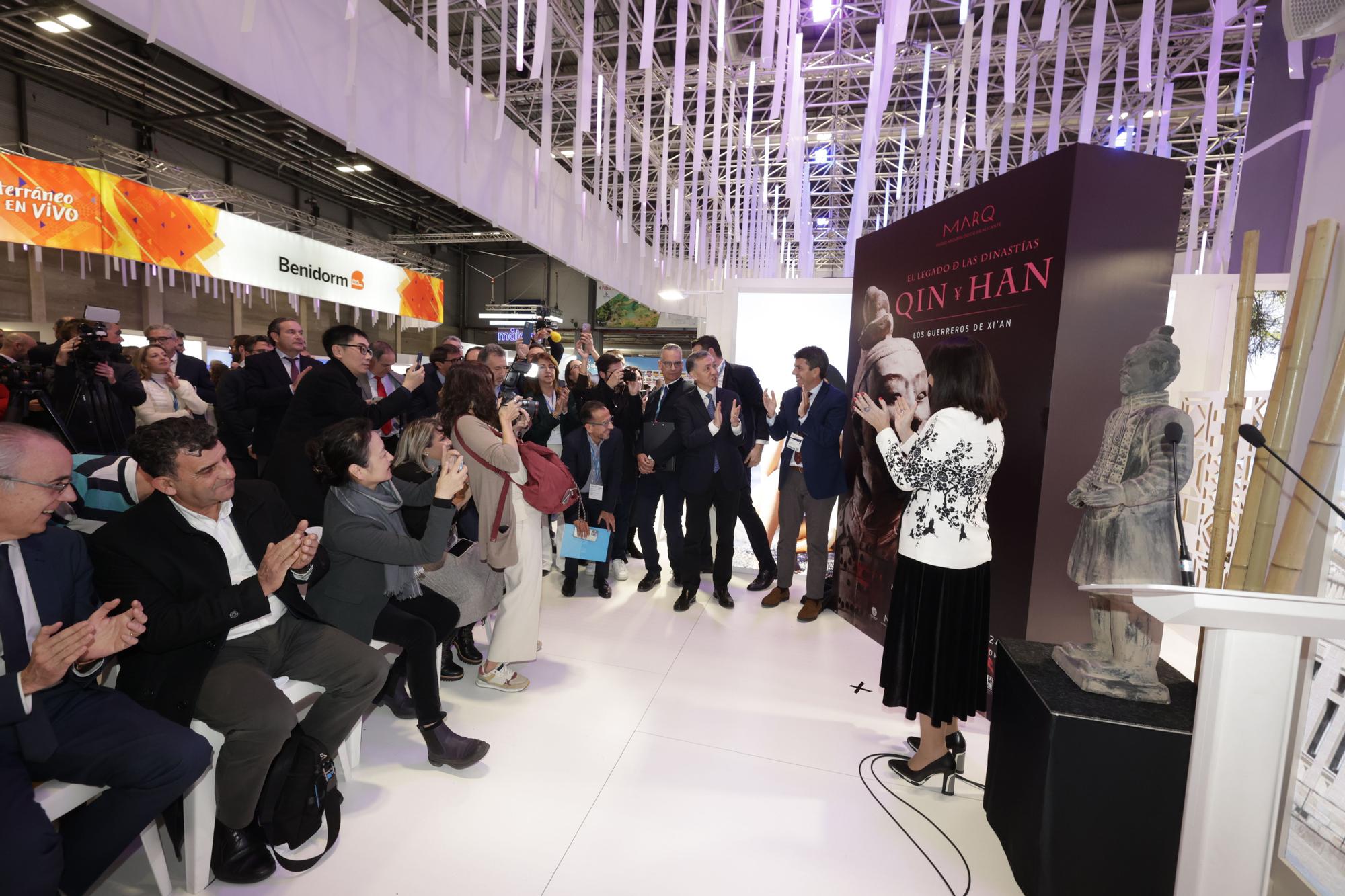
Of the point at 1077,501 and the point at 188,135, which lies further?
the point at 188,135

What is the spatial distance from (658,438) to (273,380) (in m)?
2.47

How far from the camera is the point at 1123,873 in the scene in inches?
66.2

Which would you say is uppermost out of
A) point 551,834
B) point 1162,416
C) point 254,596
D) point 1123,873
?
point 1162,416

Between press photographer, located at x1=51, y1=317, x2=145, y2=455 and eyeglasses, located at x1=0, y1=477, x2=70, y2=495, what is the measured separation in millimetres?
2452

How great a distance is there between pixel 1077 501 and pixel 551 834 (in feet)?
6.52

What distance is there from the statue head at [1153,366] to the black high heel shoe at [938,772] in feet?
4.76

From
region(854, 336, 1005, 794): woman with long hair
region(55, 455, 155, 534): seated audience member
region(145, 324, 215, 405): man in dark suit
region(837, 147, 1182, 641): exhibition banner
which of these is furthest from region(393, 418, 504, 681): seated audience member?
region(145, 324, 215, 405): man in dark suit

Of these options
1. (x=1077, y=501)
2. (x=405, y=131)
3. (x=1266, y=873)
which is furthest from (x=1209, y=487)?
(x=405, y=131)

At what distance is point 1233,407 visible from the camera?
7.15 ft

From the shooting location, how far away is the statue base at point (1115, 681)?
5.77 ft

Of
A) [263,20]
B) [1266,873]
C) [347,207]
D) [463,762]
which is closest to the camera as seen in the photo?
[1266,873]

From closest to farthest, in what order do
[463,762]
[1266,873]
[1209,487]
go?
[1266,873] → [463,762] → [1209,487]

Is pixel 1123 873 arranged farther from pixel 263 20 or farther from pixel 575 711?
pixel 263 20

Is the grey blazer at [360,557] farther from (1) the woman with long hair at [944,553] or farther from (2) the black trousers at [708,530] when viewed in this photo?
(2) the black trousers at [708,530]
